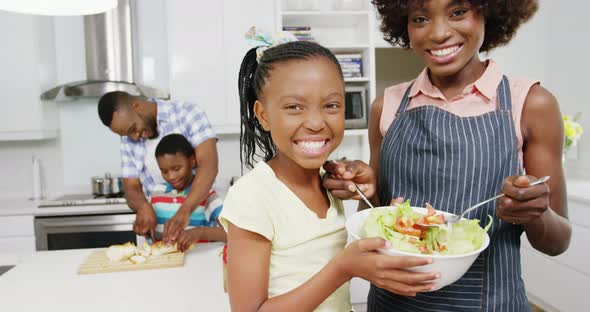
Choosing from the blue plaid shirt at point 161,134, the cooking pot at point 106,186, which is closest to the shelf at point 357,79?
the blue plaid shirt at point 161,134

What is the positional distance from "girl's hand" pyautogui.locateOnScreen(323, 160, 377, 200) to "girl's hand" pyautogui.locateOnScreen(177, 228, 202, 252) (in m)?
0.85

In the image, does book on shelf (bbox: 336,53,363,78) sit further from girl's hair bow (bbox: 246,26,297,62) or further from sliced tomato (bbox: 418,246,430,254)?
sliced tomato (bbox: 418,246,430,254)

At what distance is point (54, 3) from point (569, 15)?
3.17m

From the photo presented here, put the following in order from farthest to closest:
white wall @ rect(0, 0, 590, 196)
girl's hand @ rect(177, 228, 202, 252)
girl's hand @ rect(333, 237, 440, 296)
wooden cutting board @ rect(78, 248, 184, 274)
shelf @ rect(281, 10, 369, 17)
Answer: white wall @ rect(0, 0, 590, 196) → shelf @ rect(281, 10, 369, 17) → girl's hand @ rect(177, 228, 202, 252) → wooden cutting board @ rect(78, 248, 184, 274) → girl's hand @ rect(333, 237, 440, 296)

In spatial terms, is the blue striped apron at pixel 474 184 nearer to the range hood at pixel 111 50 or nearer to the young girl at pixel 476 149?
the young girl at pixel 476 149

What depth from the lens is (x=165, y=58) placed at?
3.34m

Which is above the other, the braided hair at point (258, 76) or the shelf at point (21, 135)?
the braided hair at point (258, 76)

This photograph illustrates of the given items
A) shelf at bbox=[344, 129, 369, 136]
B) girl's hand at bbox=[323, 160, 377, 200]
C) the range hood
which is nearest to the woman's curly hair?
girl's hand at bbox=[323, 160, 377, 200]

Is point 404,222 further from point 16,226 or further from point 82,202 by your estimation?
point 16,226

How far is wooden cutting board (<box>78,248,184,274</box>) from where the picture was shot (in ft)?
4.85

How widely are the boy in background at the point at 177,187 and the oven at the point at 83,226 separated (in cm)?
94

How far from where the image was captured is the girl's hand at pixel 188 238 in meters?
1.63

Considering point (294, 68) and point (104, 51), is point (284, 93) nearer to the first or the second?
point (294, 68)

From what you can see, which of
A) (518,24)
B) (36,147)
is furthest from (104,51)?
(518,24)
